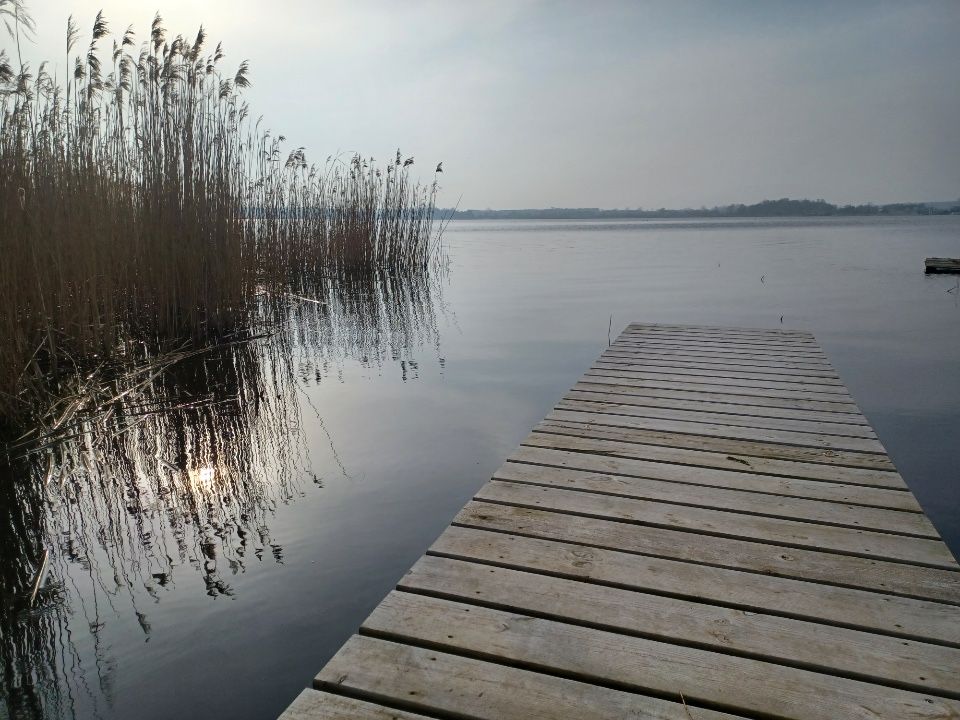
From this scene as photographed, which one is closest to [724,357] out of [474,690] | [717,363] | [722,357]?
[722,357]

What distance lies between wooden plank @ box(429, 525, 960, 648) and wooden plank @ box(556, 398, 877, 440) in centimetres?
115

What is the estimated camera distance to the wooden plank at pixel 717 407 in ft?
8.11

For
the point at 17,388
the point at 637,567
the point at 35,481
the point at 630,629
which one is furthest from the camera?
the point at 17,388

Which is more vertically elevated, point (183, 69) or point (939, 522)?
point (183, 69)

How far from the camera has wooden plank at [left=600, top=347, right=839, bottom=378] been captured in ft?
10.8

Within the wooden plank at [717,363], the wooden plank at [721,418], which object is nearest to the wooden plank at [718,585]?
the wooden plank at [721,418]

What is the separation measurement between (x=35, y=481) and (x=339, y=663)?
1872mm

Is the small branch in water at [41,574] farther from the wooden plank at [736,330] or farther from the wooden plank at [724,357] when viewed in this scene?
the wooden plank at [736,330]

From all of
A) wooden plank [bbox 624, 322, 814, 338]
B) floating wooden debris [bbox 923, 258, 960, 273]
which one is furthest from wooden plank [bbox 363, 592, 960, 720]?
floating wooden debris [bbox 923, 258, 960, 273]

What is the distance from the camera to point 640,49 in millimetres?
12758

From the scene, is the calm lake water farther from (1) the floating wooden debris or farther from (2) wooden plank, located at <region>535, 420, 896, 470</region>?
(1) the floating wooden debris

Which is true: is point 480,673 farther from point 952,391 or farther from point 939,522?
point 952,391

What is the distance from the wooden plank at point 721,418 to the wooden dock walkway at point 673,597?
66mm

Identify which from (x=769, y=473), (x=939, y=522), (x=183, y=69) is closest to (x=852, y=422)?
(x=939, y=522)
